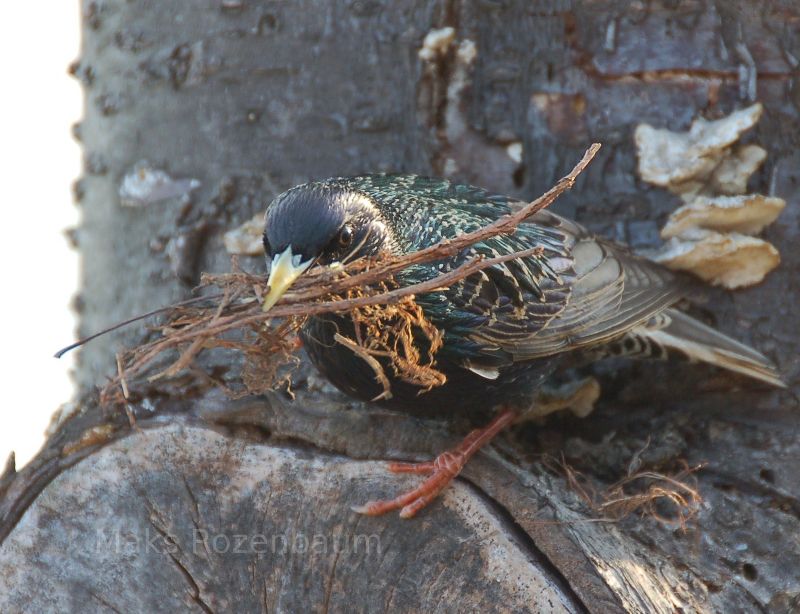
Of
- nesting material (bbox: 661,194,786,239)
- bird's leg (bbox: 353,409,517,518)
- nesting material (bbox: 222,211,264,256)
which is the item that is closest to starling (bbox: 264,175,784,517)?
bird's leg (bbox: 353,409,517,518)

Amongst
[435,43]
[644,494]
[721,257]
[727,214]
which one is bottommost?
[644,494]

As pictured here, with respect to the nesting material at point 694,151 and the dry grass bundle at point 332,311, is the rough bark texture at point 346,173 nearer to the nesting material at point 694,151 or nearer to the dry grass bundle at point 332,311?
the nesting material at point 694,151

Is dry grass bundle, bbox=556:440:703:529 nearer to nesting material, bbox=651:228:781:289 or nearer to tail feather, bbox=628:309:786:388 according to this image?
tail feather, bbox=628:309:786:388

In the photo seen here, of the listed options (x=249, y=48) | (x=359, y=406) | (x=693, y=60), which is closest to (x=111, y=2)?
(x=249, y=48)

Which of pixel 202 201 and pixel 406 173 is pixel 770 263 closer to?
pixel 406 173

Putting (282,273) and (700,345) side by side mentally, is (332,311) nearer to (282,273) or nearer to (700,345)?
(282,273)

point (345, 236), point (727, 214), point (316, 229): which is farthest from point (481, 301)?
point (727, 214)

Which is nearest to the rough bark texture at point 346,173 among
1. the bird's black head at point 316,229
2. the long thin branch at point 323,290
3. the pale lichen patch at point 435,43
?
the pale lichen patch at point 435,43

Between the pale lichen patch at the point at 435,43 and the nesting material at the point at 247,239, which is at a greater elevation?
the pale lichen patch at the point at 435,43
